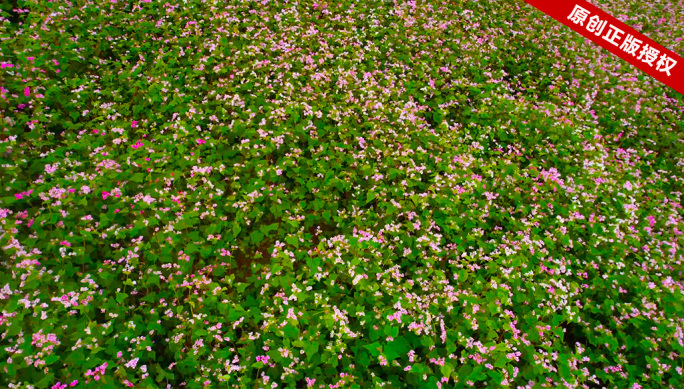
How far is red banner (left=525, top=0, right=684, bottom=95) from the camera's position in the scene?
34.7ft

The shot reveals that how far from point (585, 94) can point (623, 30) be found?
3743 mm

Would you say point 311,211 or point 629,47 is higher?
point 629,47

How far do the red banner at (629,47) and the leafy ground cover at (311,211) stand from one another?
2220mm

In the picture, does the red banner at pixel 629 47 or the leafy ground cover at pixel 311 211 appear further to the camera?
the red banner at pixel 629 47

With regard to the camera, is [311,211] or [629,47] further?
[629,47]

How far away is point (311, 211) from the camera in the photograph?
19.9 feet

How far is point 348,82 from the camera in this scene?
782 cm

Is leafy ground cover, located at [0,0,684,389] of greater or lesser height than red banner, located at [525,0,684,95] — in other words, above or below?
below

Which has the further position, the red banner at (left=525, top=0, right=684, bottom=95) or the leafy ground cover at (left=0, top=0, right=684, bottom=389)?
the red banner at (left=525, top=0, right=684, bottom=95)

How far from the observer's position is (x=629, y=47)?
421 inches

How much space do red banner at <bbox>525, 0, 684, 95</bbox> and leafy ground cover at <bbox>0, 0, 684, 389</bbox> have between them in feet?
7.28

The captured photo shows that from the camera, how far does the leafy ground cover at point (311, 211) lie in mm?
4484

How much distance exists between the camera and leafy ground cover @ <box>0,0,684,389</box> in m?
4.48

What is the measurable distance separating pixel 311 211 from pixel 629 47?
33.3ft
